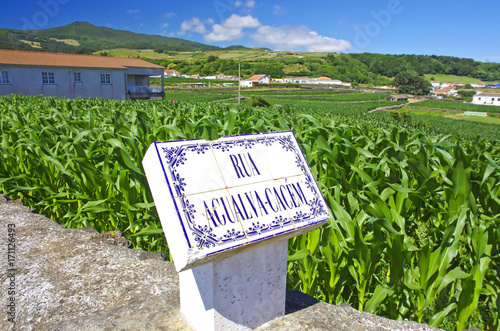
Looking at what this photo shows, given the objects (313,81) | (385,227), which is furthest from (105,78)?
(313,81)

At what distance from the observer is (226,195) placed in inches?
55.8

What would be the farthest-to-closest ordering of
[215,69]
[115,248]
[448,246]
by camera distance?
[215,69]
[115,248]
[448,246]

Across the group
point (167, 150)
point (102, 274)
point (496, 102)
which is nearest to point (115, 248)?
point (102, 274)

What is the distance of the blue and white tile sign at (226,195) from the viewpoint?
1.29 m

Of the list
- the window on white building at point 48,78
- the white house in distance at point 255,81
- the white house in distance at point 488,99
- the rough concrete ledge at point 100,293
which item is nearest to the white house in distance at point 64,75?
the window on white building at point 48,78

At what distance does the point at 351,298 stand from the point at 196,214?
199 cm

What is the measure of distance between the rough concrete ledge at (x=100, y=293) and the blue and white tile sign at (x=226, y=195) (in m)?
0.63

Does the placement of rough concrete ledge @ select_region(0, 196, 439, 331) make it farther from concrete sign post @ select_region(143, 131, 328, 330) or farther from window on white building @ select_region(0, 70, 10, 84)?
window on white building @ select_region(0, 70, 10, 84)

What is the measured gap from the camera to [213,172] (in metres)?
1.46

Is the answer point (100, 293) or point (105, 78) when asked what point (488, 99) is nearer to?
point (105, 78)

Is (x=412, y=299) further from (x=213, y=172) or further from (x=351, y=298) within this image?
(x=213, y=172)

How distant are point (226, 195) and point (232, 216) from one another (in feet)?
0.33

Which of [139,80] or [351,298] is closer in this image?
[351,298]

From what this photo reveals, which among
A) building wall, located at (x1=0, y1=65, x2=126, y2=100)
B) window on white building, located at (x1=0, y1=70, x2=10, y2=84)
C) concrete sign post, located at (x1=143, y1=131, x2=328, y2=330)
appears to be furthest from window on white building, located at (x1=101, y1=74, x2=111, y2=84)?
concrete sign post, located at (x1=143, y1=131, x2=328, y2=330)
